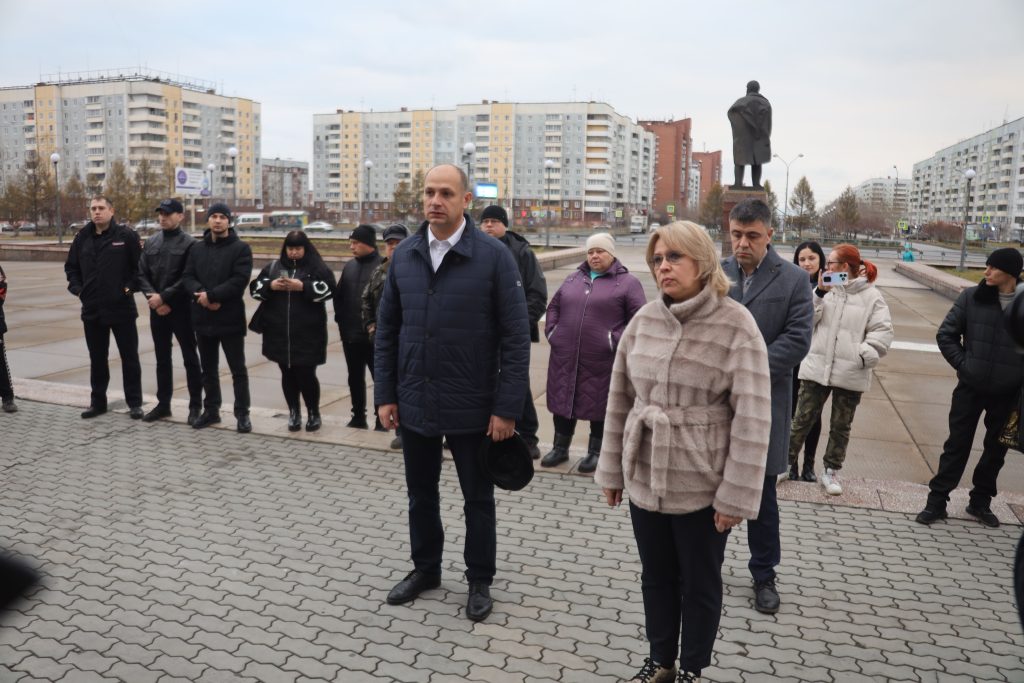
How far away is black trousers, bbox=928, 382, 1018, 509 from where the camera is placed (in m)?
5.28

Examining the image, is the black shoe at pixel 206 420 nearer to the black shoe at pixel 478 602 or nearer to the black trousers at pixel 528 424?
the black trousers at pixel 528 424

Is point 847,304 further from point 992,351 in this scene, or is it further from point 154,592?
point 154,592

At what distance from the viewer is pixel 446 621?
158 inches

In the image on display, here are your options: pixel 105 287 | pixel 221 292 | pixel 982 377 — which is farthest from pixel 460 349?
pixel 105 287

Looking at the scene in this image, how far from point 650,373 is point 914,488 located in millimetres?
4075

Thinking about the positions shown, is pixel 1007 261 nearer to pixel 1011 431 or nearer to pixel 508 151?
pixel 1011 431

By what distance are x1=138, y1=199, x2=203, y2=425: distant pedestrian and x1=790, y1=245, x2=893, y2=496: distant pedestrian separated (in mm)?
5380

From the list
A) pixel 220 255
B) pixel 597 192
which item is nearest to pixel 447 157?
pixel 597 192

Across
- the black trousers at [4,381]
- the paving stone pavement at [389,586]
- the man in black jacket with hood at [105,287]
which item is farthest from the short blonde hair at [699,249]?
the black trousers at [4,381]

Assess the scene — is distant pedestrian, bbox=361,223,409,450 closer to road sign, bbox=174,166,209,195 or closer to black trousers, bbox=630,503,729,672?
black trousers, bbox=630,503,729,672

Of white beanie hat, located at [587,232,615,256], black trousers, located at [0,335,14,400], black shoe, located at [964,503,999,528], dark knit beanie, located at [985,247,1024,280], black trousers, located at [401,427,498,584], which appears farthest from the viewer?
black trousers, located at [0,335,14,400]

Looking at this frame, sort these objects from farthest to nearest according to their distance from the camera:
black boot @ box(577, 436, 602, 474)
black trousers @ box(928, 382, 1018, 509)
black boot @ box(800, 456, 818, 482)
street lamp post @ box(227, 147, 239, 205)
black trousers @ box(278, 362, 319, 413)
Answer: street lamp post @ box(227, 147, 239, 205), black trousers @ box(278, 362, 319, 413), black boot @ box(577, 436, 602, 474), black boot @ box(800, 456, 818, 482), black trousers @ box(928, 382, 1018, 509)

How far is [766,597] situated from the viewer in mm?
4180

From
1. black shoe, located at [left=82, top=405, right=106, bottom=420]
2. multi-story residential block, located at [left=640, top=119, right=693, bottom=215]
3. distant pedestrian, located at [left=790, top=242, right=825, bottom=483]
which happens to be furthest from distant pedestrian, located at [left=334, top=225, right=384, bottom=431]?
multi-story residential block, located at [left=640, top=119, right=693, bottom=215]
